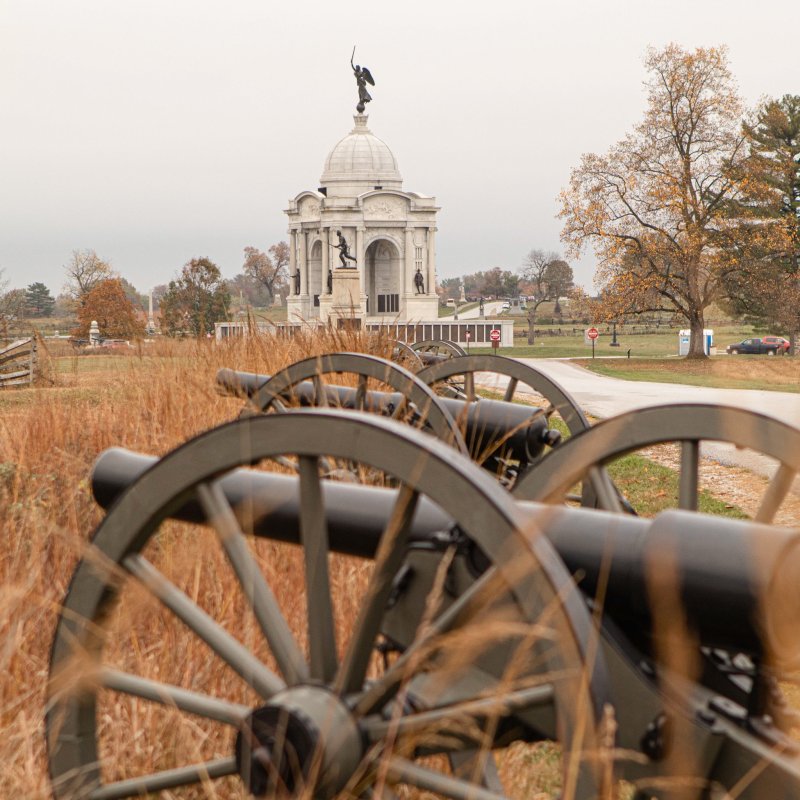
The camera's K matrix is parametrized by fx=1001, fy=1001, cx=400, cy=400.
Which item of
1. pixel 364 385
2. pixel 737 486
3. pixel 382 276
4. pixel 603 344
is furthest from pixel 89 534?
pixel 382 276

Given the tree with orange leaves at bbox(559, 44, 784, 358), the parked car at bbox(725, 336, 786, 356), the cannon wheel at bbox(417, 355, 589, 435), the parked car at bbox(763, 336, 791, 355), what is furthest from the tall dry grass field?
the parked car at bbox(725, 336, 786, 356)

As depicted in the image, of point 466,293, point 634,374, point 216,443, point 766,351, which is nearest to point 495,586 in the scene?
point 216,443

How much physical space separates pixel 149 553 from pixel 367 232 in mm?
58298

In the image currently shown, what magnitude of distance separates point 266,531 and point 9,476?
3304mm

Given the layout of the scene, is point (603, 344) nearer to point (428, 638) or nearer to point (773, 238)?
point (773, 238)

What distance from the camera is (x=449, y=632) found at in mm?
2061

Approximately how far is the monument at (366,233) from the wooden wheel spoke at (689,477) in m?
55.8

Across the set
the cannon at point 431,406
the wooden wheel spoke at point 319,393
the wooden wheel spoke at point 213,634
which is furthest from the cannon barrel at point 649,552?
the wooden wheel spoke at point 319,393

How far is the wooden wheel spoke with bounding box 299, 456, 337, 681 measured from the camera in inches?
85.9

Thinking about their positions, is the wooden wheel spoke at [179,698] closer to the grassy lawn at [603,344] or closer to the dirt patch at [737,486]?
the dirt patch at [737,486]

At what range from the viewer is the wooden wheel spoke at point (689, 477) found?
3077mm

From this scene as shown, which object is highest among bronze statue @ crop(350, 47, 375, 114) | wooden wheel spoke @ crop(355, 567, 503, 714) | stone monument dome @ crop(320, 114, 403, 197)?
bronze statue @ crop(350, 47, 375, 114)

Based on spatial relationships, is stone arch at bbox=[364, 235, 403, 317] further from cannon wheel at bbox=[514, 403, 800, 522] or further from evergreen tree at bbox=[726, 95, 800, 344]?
A: cannon wheel at bbox=[514, 403, 800, 522]

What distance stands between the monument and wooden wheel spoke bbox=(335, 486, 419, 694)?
5672 cm
